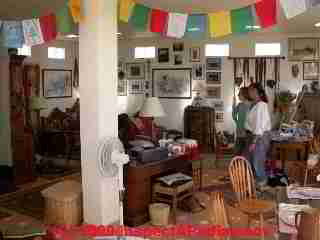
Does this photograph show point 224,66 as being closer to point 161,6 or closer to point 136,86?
point 136,86

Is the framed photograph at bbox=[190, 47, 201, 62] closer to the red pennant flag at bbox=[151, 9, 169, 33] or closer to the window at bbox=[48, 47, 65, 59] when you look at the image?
the window at bbox=[48, 47, 65, 59]

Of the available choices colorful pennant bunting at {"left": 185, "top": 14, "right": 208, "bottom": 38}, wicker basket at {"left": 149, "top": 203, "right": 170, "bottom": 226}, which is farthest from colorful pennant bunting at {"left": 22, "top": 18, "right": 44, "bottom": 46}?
wicker basket at {"left": 149, "top": 203, "right": 170, "bottom": 226}

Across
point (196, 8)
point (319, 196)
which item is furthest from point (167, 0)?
point (319, 196)

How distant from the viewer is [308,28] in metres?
7.46

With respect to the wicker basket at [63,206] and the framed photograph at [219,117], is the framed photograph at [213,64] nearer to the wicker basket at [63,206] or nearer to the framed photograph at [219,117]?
the framed photograph at [219,117]

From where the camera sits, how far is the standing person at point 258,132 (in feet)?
17.3

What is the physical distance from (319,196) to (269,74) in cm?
590

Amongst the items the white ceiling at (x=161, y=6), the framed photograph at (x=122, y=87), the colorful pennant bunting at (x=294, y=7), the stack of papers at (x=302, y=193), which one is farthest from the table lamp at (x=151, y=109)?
the framed photograph at (x=122, y=87)

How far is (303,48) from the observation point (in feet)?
26.9

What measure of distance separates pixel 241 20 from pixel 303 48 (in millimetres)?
5074

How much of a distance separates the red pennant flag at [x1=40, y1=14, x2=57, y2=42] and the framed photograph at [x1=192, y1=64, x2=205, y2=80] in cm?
509

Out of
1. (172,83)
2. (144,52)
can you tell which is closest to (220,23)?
(172,83)

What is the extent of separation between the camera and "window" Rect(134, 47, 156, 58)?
9141 mm

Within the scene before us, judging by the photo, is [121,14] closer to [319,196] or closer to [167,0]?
[167,0]
